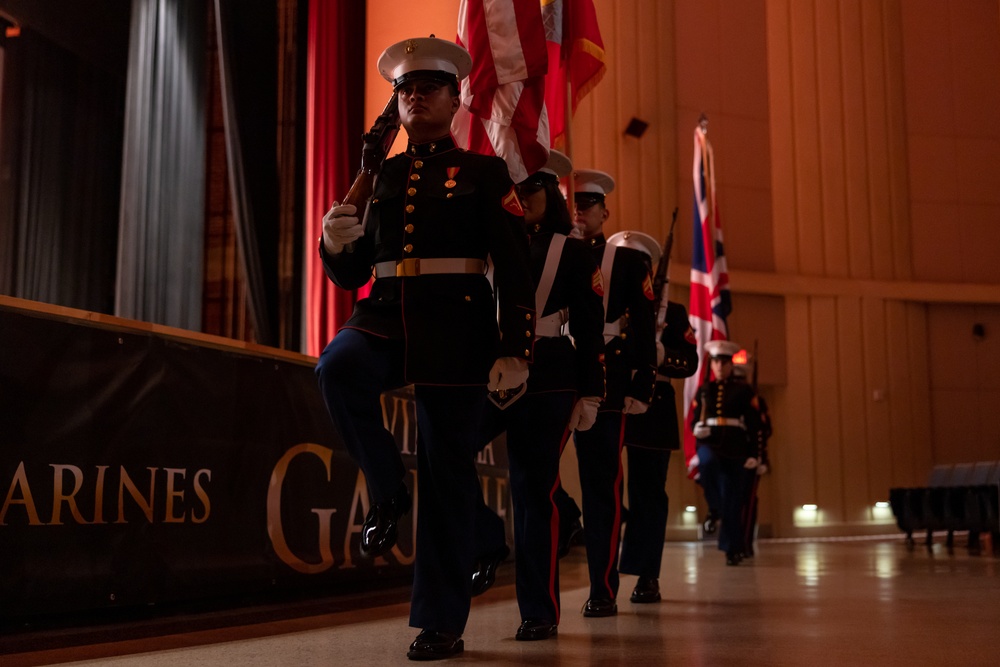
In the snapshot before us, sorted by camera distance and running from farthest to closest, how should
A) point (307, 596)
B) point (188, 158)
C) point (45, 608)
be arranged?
point (188, 158)
point (307, 596)
point (45, 608)

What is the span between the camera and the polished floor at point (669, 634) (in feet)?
9.75

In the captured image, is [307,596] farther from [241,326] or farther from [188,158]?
[241,326]

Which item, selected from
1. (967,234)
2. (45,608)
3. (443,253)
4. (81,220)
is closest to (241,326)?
(81,220)

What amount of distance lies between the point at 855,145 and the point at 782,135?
3.51 ft

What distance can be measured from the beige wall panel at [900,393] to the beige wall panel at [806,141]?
1.27m

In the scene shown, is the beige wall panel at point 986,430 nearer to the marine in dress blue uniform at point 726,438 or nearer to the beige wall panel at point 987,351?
the beige wall panel at point 987,351

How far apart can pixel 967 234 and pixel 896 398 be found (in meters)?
2.70

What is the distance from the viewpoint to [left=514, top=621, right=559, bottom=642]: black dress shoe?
3441mm

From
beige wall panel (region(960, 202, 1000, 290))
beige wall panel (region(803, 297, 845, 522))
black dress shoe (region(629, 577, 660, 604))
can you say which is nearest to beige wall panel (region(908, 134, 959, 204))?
beige wall panel (region(960, 202, 1000, 290))

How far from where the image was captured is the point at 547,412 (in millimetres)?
3682

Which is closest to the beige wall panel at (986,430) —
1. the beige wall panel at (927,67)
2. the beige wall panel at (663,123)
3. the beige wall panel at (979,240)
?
the beige wall panel at (979,240)

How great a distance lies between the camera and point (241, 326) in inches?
412

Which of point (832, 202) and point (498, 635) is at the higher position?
point (832, 202)

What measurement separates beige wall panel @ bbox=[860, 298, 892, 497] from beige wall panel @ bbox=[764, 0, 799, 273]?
1278mm
